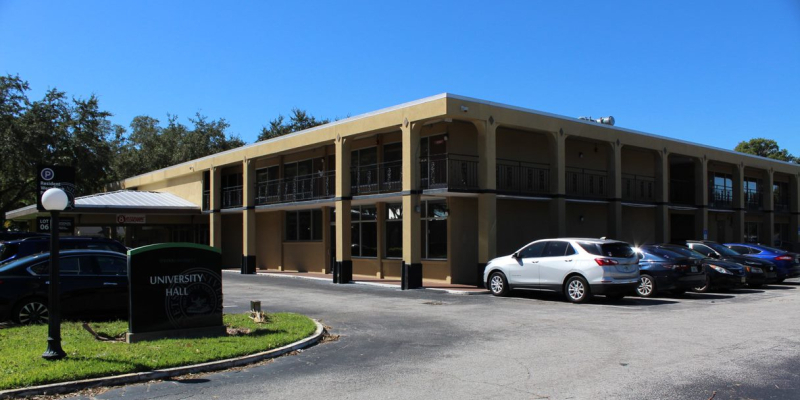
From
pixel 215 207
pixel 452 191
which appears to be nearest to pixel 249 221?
pixel 215 207

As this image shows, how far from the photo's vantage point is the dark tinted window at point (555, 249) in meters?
15.5

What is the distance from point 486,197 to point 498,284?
11.5 ft

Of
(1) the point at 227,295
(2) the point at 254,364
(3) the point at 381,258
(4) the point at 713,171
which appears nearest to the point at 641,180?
(4) the point at 713,171

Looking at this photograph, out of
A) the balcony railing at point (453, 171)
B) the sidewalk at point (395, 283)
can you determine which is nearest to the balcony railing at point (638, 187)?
the balcony railing at point (453, 171)

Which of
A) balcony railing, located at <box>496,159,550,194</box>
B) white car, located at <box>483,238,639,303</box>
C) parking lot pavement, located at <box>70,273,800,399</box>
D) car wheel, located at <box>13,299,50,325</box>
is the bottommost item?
parking lot pavement, located at <box>70,273,800,399</box>

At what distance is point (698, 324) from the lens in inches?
448

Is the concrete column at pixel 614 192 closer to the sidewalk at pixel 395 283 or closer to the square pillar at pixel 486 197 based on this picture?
the square pillar at pixel 486 197

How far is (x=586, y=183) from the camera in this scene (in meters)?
25.0

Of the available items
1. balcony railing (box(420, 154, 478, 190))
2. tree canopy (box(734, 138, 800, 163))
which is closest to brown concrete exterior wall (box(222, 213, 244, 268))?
balcony railing (box(420, 154, 478, 190))

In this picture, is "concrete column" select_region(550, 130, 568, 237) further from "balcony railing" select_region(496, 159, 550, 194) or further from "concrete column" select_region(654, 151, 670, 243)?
"concrete column" select_region(654, 151, 670, 243)

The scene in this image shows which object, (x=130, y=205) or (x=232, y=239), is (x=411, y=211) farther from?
(x=130, y=205)

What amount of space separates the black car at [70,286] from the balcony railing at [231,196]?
19.4 meters

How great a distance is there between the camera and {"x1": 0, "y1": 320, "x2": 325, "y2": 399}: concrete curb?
6836 mm

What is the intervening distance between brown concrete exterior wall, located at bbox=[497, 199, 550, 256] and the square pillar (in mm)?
2470
